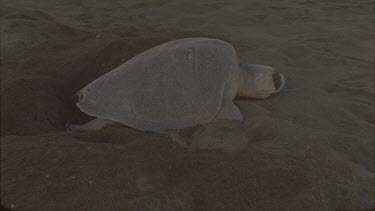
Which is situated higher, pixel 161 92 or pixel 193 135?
pixel 161 92

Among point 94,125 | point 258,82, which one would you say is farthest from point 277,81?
point 94,125

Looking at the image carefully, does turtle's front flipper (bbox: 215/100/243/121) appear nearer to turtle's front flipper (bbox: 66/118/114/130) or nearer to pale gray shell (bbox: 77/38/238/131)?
pale gray shell (bbox: 77/38/238/131)

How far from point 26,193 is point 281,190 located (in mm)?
1042

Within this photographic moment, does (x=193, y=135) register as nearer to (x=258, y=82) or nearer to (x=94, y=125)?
(x=94, y=125)

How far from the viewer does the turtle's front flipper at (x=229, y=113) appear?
2188 mm

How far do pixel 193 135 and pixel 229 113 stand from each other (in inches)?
10.0

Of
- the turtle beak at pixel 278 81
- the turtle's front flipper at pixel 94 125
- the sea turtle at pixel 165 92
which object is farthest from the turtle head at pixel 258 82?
the turtle's front flipper at pixel 94 125

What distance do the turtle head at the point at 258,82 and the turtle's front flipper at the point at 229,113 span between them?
11.8 inches

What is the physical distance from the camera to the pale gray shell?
2.12 meters

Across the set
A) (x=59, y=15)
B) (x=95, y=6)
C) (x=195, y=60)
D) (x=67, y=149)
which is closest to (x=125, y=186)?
(x=67, y=149)

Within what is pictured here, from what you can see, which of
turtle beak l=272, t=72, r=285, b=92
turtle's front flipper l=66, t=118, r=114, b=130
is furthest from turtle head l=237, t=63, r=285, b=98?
turtle's front flipper l=66, t=118, r=114, b=130

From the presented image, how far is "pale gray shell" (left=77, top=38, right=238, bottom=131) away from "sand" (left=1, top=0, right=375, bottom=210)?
105mm

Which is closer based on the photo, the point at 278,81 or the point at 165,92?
the point at 165,92

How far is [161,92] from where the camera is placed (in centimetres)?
215
